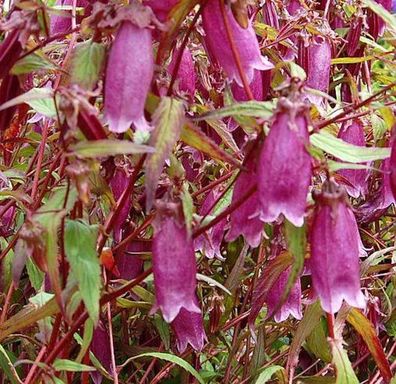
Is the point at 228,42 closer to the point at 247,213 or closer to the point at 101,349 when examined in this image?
the point at 247,213

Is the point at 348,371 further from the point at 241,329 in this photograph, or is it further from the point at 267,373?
the point at 241,329

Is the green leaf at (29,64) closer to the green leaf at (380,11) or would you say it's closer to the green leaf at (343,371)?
the green leaf at (380,11)

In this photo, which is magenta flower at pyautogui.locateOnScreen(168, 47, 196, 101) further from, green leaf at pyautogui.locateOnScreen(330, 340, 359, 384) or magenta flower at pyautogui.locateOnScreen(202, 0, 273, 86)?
green leaf at pyautogui.locateOnScreen(330, 340, 359, 384)

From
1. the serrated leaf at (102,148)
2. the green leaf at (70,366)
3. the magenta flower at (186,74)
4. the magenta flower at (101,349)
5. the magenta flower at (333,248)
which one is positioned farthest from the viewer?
the magenta flower at (101,349)

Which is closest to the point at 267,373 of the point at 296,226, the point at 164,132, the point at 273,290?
the point at 273,290

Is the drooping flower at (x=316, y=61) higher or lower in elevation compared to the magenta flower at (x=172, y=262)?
higher

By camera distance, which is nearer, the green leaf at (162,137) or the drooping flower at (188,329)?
the green leaf at (162,137)

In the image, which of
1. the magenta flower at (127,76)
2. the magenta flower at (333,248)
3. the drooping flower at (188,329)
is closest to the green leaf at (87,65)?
the magenta flower at (127,76)
